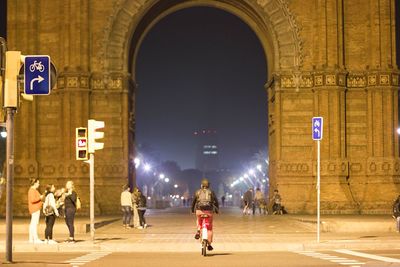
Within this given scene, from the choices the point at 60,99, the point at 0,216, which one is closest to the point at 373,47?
the point at 60,99

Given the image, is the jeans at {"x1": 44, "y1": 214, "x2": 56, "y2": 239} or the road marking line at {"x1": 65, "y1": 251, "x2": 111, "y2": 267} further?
the jeans at {"x1": 44, "y1": 214, "x2": 56, "y2": 239}

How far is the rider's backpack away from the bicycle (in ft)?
0.81

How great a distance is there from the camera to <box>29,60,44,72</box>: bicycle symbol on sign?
1833 centimetres

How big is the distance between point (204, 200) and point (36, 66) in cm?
615

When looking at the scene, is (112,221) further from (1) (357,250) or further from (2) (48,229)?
(1) (357,250)

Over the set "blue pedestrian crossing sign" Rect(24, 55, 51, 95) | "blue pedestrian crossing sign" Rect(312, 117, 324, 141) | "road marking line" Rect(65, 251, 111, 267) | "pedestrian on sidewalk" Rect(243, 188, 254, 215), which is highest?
"blue pedestrian crossing sign" Rect(24, 55, 51, 95)

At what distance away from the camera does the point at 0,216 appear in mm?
42625

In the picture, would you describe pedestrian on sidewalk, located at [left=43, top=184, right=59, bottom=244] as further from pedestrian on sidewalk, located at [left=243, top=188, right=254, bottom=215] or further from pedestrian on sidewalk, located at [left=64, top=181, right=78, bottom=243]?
pedestrian on sidewalk, located at [left=243, top=188, right=254, bottom=215]

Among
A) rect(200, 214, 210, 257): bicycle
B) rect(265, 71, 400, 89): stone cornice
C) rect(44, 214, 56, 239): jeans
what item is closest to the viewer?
rect(200, 214, 210, 257): bicycle

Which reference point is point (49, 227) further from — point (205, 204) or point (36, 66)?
point (36, 66)

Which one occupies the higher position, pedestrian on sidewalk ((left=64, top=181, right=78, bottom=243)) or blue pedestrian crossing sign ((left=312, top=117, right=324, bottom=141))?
blue pedestrian crossing sign ((left=312, top=117, right=324, bottom=141))

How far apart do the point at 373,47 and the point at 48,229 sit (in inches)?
942

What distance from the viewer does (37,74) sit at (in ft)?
60.3

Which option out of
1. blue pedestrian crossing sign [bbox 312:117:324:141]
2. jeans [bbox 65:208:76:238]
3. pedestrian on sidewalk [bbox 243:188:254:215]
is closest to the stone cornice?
pedestrian on sidewalk [bbox 243:188:254:215]
